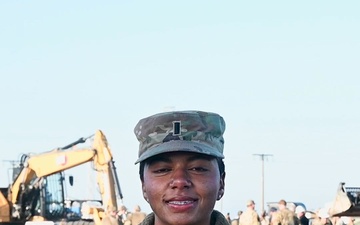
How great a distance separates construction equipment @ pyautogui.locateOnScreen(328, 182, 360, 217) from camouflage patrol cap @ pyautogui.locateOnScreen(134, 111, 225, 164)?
48.8 ft

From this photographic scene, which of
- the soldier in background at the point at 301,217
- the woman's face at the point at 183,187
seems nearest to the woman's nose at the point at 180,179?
the woman's face at the point at 183,187

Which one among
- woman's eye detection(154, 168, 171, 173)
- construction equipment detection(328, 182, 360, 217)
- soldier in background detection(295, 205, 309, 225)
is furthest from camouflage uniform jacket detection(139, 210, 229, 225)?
soldier in background detection(295, 205, 309, 225)

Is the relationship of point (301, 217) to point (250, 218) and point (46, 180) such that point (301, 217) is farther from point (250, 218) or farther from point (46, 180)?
point (46, 180)

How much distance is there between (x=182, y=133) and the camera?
3.56 m

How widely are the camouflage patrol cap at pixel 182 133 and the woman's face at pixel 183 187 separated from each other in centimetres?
4

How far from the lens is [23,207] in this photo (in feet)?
107

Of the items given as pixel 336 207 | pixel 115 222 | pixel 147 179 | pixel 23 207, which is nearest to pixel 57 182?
pixel 23 207

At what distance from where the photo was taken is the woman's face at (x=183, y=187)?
352 centimetres

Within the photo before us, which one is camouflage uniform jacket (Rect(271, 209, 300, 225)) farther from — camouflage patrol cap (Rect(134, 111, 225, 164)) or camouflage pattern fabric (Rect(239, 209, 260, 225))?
camouflage patrol cap (Rect(134, 111, 225, 164))

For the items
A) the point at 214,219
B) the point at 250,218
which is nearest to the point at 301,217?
the point at 250,218

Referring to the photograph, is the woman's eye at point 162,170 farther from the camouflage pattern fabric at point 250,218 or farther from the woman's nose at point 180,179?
the camouflage pattern fabric at point 250,218

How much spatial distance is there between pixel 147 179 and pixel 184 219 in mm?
188

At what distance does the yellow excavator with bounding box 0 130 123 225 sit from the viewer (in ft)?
105

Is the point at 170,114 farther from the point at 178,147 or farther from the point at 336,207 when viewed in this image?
the point at 336,207
